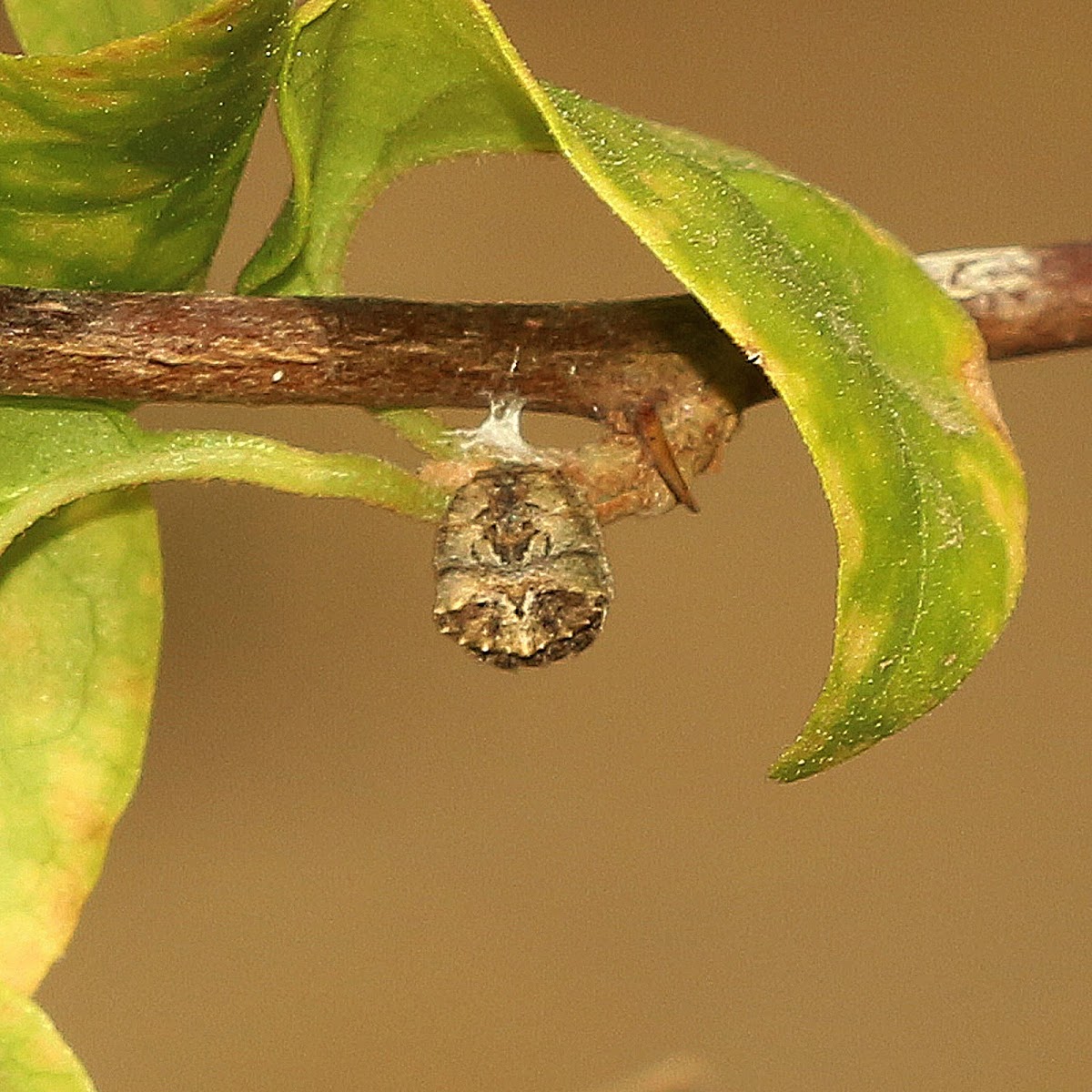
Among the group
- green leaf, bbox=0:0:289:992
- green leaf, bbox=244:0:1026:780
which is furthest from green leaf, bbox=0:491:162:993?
green leaf, bbox=244:0:1026:780

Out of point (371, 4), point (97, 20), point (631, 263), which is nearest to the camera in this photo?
point (371, 4)

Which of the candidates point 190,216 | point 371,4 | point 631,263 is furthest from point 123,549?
point 631,263

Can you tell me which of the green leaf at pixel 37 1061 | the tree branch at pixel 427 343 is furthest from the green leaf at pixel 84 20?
the green leaf at pixel 37 1061

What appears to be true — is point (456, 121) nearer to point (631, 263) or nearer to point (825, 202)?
point (825, 202)

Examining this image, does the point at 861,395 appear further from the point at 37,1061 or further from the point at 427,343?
the point at 37,1061

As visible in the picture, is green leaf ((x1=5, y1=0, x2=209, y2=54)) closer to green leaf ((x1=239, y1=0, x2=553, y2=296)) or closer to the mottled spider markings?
green leaf ((x1=239, y1=0, x2=553, y2=296))

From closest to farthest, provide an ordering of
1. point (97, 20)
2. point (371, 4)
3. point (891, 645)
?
point (891, 645) → point (371, 4) → point (97, 20)

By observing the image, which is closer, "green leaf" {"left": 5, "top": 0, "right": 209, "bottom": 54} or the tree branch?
the tree branch
